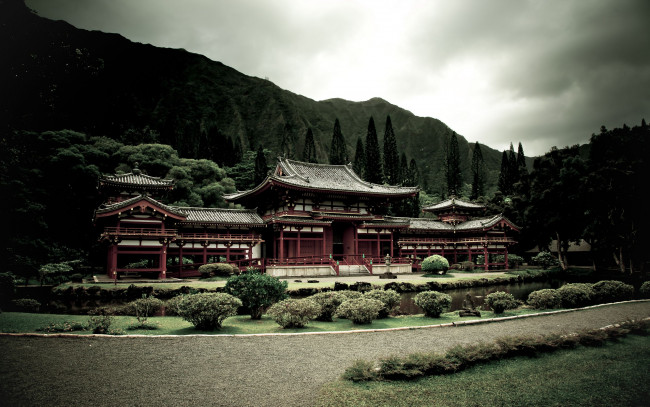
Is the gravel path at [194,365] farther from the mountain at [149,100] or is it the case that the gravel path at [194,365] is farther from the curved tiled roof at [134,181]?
the curved tiled roof at [134,181]

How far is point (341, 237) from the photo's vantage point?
35938 mm

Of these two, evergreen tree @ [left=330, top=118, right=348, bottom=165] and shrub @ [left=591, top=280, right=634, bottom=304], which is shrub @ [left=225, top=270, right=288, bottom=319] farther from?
evergreen tree @ [left=330, top=118, right=348, bottom=165]

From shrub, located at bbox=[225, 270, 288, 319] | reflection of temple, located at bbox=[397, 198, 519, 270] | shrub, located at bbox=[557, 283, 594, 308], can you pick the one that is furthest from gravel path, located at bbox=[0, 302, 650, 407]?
reflection of temple, located at bbox=[397, 198, 519, 270]

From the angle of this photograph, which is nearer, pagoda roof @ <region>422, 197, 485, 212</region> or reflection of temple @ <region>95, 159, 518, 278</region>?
reflection of temple @ <region>95, 159, 518, 278</region>

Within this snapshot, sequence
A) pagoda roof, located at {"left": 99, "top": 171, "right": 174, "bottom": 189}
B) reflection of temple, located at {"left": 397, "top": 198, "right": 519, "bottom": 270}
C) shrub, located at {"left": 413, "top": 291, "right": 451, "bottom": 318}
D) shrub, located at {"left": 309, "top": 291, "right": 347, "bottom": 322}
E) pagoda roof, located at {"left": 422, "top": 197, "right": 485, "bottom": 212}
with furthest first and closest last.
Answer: pagoda roof, located at {"left": 422, "top": 197, "right": 485, "bottom": 212}
reflection of temple, located at {"left": 397, "top": 198, "right": 519, "bottom": 270}
pagoda roof, located at {"left": 99, "top": 171, "right": 174, "bottom": 189}
shrub, located at {"left": 413, "top": 291, "right": 451, "bottom": 318}
shrub, located at {"left": 309, "top": 291, "right": 347, "bottom": 322}

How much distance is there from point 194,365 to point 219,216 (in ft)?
81.6

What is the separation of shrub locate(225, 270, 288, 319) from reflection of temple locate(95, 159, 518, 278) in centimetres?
1444

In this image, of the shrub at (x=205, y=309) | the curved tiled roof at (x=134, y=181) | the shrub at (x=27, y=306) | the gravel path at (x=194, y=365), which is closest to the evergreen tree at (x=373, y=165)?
the curved tiled roof at (x=134, y=181)

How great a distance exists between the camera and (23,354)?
7938 millimetres

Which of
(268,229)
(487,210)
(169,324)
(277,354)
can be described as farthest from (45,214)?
(487,210)

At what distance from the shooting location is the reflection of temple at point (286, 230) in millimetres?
26156

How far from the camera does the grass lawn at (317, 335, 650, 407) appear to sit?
19.3 feet

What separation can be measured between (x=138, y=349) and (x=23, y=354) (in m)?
2.33

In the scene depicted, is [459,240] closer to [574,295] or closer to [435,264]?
[435,264]
